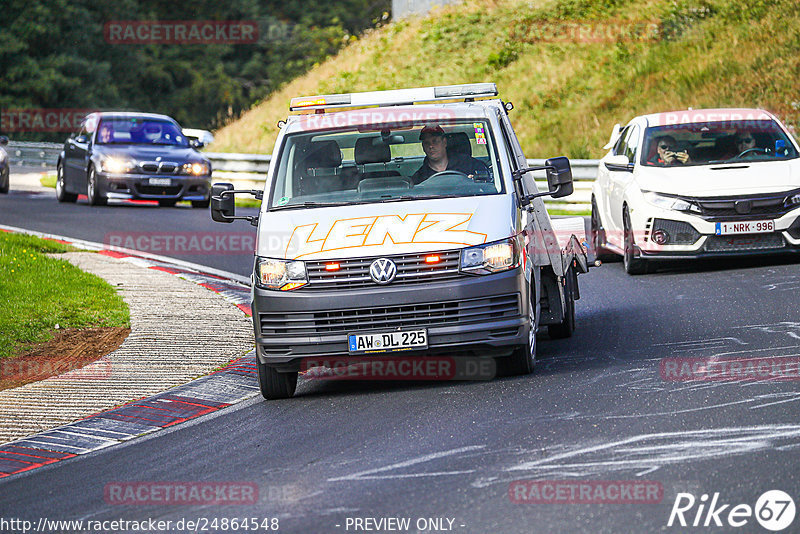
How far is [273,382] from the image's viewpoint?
9.35 m

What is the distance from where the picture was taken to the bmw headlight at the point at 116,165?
83.1 ft

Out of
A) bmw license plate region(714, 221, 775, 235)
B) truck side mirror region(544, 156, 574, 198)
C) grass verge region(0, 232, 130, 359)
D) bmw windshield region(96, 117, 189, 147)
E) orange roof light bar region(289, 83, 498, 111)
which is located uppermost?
orange roof light bar region(289, 83, 498, 111)

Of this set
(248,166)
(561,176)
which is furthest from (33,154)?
(561,176)

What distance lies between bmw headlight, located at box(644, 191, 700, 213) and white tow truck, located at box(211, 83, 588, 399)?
4.12 meters

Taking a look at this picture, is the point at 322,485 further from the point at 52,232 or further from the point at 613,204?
the point at 52,232

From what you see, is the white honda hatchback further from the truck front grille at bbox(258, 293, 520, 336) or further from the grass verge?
the truck front grille at bbox(258, 293, 520, 336)

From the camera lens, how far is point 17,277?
14.7 meters

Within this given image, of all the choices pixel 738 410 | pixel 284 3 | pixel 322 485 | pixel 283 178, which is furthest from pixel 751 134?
pixel 284 3

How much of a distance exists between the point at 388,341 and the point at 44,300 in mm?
5677

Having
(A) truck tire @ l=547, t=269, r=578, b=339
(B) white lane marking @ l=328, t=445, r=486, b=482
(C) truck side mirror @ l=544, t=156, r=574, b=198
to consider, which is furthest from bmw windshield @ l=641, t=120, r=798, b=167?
(B) white lane marking @ l=328, t=445, r=486, b=482

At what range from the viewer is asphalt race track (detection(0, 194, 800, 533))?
6125mm

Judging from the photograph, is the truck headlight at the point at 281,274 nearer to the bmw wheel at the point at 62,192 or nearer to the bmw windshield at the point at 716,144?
the bmw windshield at the point at 716,144

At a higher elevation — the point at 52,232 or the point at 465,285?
the point at 465,285

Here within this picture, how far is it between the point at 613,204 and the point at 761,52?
667 inches
